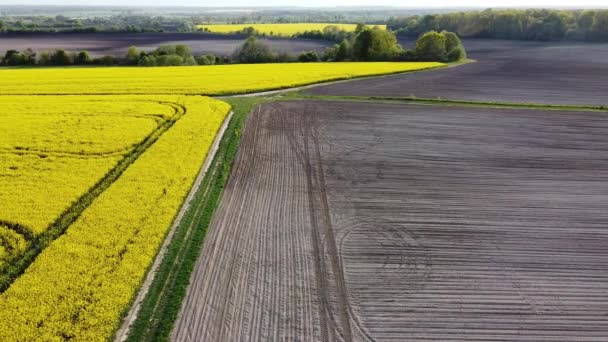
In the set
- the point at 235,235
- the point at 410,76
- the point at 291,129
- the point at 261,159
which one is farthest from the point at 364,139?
the point at 410,76

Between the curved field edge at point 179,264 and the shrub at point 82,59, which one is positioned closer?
the curved field edge at point 179,264

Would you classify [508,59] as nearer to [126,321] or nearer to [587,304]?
[587,304]

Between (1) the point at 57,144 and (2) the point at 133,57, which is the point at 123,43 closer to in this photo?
(2) the point at 133,57

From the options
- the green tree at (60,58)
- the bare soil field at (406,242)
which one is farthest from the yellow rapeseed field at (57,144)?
the green tree at (60,58)

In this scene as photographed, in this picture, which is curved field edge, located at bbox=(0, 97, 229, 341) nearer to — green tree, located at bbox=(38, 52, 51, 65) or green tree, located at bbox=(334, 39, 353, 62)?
green tree, located at bbox=(334, 39, 353, 62)

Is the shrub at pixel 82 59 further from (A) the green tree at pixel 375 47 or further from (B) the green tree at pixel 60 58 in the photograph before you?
(A) the green tree at pixel 375 47

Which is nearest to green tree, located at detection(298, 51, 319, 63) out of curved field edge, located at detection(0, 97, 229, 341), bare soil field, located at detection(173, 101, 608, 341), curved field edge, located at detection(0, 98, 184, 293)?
bare soil field, located at detection(173, 101, 608, 341)

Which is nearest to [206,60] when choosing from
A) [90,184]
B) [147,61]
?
[147,61]
